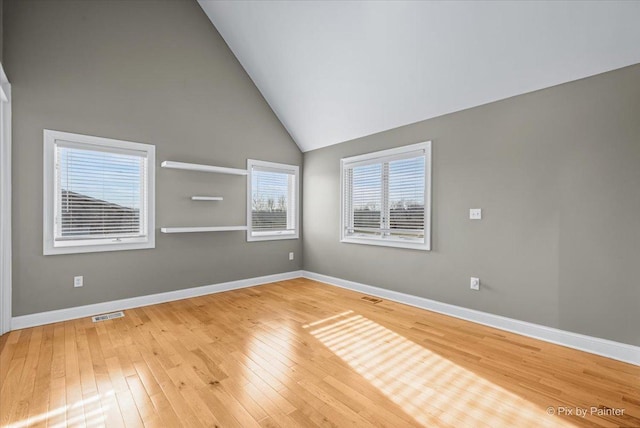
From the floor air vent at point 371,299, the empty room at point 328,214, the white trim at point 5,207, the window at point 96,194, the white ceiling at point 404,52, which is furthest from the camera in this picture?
the floor air vent at point 371,299

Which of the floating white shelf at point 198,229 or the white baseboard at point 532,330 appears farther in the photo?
the floating white shelf at point 198,229

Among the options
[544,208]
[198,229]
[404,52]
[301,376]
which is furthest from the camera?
[198,229]

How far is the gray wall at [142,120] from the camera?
327 cm

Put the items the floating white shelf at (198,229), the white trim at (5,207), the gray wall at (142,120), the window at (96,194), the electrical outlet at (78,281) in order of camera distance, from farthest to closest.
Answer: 1. the floating white shelf at (198,229)
2. the electrical outlet at (78,281)
3. the window at (96,194)
4. the gray wall at (142,120)
5. the white trim at (5,207)

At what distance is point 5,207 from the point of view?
10.1ft

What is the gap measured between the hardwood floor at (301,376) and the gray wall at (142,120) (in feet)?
2.15

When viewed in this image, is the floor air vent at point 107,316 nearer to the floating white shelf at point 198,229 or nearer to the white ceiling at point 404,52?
the floating white shelf at point 198,229

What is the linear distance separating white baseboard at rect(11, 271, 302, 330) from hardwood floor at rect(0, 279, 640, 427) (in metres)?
0.14

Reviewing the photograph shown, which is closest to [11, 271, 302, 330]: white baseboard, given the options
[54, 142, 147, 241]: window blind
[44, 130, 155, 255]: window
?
[44, 130, 155, 255]: window

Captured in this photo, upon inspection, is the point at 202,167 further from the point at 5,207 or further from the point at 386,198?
the point at 386,198

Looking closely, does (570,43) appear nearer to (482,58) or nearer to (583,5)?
(583,5)

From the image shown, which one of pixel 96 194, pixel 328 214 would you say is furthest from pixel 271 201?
pixel 96 194

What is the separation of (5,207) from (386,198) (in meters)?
4.39

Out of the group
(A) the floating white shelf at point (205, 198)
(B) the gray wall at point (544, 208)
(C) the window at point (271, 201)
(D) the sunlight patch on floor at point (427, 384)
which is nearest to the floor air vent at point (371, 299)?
(B) the gray wall at point (544, 208)
